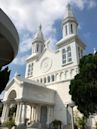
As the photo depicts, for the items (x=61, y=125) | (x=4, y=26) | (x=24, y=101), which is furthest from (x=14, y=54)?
(x=61, y=125)

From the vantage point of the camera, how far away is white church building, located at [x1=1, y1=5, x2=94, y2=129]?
28.3 m

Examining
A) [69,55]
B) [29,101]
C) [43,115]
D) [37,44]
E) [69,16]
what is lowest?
[43,115]

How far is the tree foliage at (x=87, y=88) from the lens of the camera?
58.6 ft

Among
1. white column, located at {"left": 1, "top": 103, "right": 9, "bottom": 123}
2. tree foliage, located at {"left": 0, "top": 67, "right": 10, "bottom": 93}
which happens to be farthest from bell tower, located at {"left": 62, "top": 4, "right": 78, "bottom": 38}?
tree foliage, located at {"left": 0, "top": 67, "right": 10, "bottom": 93}

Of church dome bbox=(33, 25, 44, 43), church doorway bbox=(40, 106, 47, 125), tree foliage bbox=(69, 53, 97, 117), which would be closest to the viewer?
tree foliage bbox=(69, 53, 97, 117)

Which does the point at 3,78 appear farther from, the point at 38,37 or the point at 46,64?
the point at 38,37

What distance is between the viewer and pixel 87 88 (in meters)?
18.0

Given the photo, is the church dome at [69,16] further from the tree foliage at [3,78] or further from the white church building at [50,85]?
the tree foliage at [3,78]

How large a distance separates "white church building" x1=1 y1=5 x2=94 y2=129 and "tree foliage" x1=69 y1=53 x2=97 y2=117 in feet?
25.9

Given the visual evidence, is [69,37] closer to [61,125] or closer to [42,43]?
[42,43]

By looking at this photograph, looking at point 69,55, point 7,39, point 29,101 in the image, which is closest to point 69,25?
point 69,55

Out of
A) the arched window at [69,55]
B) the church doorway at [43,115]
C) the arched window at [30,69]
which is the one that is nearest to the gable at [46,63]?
the arched window at [30,69]

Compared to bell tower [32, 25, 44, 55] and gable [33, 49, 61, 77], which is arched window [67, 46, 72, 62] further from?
bell tower [32, 25, 44, 55]

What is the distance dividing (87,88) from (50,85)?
16.9m
